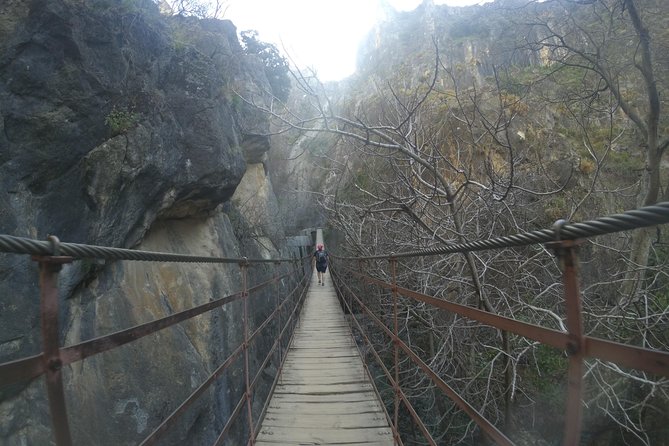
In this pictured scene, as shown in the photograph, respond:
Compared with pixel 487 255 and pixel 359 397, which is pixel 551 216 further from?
pixel 359 397

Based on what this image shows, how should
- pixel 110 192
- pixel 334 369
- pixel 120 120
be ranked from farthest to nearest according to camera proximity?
1. pixel 120 120
2. pixel 334 369
3. pixel 110 192

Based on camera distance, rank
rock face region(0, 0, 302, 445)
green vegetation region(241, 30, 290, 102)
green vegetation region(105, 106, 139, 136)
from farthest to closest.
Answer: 1. green vegetation region(241, 30, 290, 102)
2. green vegetation region(105, 106, 139, 136)
3. rock face region(0, 0, 302, 445)

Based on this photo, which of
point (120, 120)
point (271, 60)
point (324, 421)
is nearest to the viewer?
point (324, 421)

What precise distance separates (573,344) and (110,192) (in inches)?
188

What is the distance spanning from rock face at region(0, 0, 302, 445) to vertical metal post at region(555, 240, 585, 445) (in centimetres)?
396

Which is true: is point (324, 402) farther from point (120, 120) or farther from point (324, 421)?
point (120, 120)

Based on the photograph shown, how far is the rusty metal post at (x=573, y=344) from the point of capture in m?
0.85

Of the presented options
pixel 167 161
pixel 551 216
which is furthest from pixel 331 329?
pixel 551 216

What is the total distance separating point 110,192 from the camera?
435 centimetres

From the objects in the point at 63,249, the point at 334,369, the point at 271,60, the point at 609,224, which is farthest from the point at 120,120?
the point at 271,60

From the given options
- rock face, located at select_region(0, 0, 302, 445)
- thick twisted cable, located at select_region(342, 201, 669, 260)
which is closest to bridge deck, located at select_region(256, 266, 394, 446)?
rock face, located at select_region(0, 0, 302, 445)

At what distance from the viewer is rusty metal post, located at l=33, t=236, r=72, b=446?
0.83m

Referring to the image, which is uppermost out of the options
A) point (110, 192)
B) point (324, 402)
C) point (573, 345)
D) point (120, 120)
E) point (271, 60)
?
point (271, 60)

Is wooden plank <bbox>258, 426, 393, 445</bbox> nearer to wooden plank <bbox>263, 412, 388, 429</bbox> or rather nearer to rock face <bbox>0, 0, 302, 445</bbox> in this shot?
wooden plank <bbox>263, 412, 388, 429</bbox>
